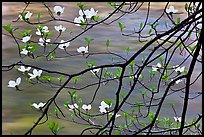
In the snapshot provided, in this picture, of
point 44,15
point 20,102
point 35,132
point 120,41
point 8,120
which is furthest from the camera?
point 44,15

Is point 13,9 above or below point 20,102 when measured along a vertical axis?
above

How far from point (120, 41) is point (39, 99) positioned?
1.07 metres

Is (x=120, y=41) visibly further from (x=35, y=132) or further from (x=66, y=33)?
(x=35, y=132)

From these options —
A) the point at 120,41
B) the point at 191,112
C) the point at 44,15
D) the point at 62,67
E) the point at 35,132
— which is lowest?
the point at 35,132

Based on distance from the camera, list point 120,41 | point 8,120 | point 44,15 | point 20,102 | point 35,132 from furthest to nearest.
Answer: point 44,15, point 120,41, point 20,102, point 8,120, point 35,132

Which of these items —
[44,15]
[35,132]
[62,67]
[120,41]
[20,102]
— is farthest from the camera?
[44,15]

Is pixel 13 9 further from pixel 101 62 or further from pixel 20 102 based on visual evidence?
pixel 20 102

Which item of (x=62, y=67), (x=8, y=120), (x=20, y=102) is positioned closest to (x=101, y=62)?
(x=62, y=67)

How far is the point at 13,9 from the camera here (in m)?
4.30

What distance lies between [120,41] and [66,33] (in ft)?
1.66

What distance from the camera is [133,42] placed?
3.43 m

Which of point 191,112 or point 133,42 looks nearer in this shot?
point 191,112

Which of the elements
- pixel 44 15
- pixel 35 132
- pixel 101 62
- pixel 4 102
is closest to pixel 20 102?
pixel 4 102

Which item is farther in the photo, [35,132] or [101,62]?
[101,62]
